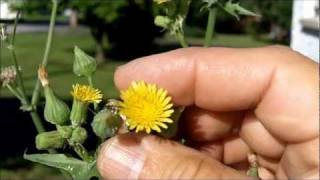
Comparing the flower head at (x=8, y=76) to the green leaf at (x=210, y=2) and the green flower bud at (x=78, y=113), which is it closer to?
the green leaf at (x=210, y=2)

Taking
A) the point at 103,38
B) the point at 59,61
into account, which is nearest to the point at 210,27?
the point at 59,61

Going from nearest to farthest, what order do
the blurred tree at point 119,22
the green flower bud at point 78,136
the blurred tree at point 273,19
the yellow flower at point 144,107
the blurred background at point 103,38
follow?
the yellow flower at point 144,107, the green flower bud at point 78,136, the blurred background at point 103,38, the blurred tree at point 119,22, the blurred tree at point 273,19

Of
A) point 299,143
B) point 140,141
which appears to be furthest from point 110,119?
point 299,143

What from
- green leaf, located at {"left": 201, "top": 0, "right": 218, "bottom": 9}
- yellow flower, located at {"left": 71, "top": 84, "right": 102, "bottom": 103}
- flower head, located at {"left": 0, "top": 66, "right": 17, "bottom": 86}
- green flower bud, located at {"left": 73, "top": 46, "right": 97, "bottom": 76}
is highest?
green leaf, located at {"left": 201, "top": 0, "right": 218, "bottom": 9}

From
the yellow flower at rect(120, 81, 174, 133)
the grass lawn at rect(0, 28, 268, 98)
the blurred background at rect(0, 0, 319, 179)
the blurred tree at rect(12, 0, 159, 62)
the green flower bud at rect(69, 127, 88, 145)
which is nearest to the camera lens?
the yellow flower at rect(120, 81, 174, 133)

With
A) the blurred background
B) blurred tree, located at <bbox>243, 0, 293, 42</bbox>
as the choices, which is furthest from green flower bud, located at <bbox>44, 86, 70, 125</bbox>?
blurred tree, located at <bbox>243, 0, 293, 42</bbox>

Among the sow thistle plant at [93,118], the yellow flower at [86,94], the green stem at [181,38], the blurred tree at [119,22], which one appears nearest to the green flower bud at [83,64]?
the sow thistle plant at [93,118]

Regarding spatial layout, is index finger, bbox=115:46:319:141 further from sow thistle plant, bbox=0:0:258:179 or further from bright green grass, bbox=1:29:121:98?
bright green grass, bbox=1:29:121:98
